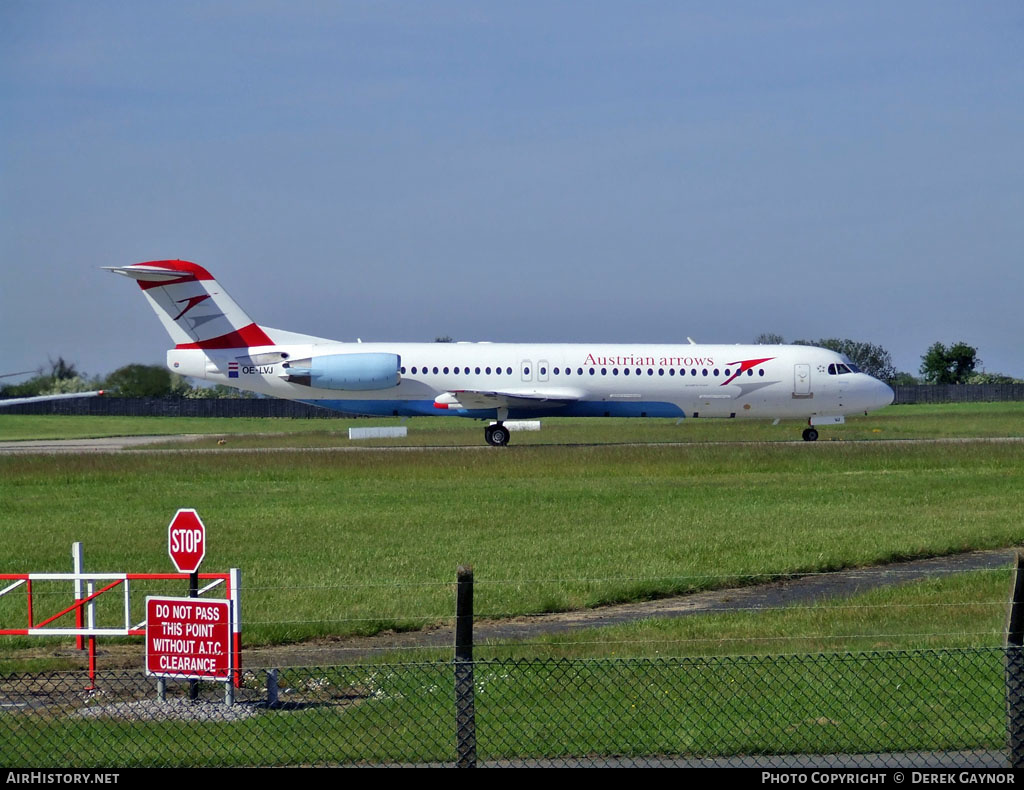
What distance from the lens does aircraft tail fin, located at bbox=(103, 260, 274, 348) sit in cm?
4094

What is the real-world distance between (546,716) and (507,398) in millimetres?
32036

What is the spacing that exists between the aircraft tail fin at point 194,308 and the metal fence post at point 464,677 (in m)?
34.9

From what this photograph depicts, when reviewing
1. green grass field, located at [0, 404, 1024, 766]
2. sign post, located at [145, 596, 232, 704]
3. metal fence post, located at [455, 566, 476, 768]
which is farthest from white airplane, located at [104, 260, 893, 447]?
metal fence post, located at [455, 566, 476, 768]

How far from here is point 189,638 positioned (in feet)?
30.9

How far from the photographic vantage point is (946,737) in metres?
8.80

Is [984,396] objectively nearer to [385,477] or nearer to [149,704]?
[385,477]

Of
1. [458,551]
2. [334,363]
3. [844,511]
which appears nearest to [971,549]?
[844,511]

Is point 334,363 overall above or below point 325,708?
above

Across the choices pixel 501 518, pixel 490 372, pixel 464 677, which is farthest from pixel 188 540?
pixel 490 372

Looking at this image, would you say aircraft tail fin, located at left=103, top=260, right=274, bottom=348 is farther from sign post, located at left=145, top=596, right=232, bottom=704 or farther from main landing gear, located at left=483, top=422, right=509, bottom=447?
sign post, located at left=145, top=596, right=232, bottom=704

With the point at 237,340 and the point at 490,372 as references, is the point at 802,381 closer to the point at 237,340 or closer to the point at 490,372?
the point at 490,372

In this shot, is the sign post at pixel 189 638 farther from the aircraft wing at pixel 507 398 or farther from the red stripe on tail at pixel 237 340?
the red stripe on tail at pixel 237 340

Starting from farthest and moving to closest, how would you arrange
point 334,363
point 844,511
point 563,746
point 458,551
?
1. point 334,363
2. point 844,511
3. point 458,551
4. point 563,746
